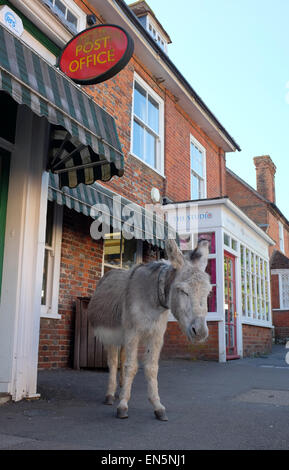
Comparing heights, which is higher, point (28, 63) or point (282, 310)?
point (28, 63)

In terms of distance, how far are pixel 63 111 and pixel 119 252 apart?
613 cm

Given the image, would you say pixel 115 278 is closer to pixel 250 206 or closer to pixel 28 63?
pixel 28 63

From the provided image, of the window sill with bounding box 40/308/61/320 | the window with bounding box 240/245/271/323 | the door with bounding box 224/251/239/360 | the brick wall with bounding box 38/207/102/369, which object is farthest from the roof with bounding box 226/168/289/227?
the window sill with bounding box 40/308/61/320

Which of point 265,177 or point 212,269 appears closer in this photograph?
point 212,269

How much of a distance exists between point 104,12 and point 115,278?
6947 millimetres

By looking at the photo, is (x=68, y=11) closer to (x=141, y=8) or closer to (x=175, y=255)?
(x=141, y=8)

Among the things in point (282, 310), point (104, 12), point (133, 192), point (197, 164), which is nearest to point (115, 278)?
point (133, 192)

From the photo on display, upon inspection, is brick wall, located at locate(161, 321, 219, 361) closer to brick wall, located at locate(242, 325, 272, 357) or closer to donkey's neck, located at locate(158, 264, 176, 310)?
brick wall, located at locate(242, 325, 272, 357)

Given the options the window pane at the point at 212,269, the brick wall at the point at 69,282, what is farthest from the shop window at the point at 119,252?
the window pane at the point at 212,269

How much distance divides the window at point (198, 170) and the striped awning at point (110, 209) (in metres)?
4.20

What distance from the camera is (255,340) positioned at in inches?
517

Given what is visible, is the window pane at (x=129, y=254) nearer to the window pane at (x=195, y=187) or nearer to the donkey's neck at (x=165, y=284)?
the window pane at (x=195, y=187)

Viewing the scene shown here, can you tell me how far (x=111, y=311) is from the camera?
4891mm

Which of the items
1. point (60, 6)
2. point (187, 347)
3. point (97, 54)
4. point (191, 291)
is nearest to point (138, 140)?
point (60, 6)
